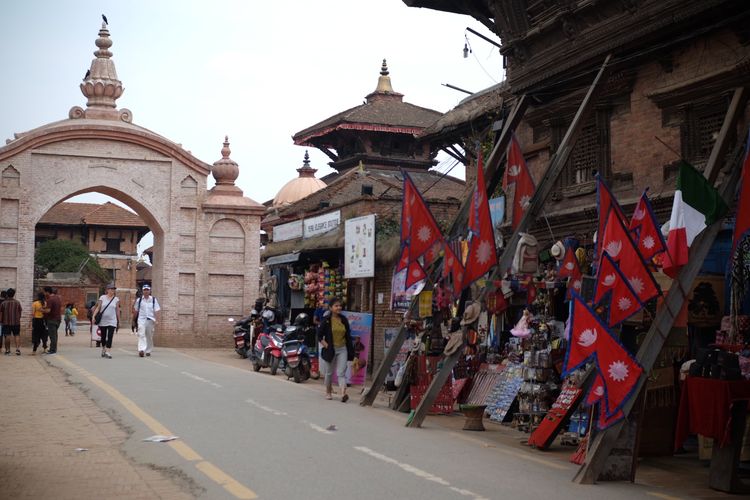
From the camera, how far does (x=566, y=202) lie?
56.8ft

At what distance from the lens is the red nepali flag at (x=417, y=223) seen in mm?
15898

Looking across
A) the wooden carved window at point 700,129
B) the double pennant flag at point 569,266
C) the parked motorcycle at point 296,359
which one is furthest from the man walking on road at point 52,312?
the wooden carved window at point 700,129

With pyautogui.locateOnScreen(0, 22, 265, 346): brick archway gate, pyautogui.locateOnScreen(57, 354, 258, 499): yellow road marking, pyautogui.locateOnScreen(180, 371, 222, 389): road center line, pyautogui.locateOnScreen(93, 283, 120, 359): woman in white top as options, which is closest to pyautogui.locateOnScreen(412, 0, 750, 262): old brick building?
pyautogui.locateOnScreen(180, 371, 222, 389): road center line

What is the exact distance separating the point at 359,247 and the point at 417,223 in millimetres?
8072

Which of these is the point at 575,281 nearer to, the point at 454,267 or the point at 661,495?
the point at 454,267

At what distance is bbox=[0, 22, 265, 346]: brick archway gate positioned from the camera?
3494 centimetres

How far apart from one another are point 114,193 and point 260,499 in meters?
30.6

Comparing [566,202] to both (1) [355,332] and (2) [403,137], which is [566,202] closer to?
(1) [355,332]

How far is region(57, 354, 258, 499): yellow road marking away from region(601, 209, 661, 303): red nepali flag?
186 inches

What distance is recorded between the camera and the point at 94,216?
250 ft

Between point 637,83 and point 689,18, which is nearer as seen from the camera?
point 689,18

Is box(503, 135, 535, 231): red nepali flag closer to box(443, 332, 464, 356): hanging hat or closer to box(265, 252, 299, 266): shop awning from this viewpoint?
box(443, 332, 464, 356): hanging hat

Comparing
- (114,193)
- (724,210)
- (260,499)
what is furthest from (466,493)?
(114,193)

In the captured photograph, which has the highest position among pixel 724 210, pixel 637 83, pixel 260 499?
pixel 637 83
